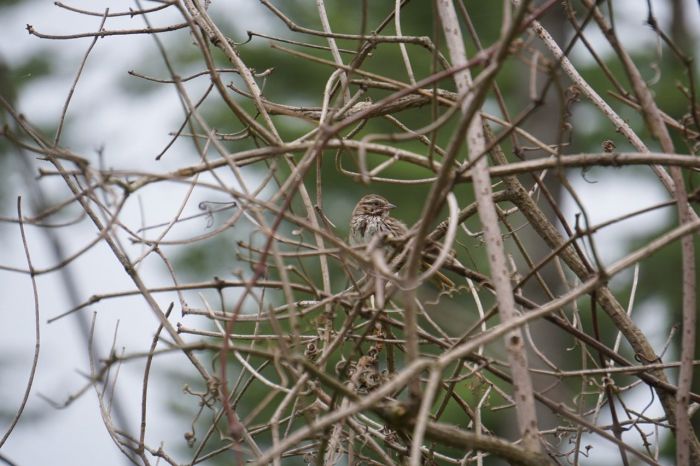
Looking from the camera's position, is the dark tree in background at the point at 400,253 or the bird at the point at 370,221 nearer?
the dark tree in background at the point at 400,253

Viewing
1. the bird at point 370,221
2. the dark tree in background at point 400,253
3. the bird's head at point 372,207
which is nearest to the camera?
the dark tree in background at point 400,253

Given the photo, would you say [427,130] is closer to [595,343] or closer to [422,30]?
[595,343]

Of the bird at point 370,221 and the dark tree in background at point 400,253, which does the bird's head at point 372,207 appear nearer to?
the bird at point 370,221

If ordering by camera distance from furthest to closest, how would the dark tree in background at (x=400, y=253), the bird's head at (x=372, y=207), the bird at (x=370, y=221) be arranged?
the bird's head at (x=372, y=207), the bird at (x=370, y=221), the dark tree in background at (x=400, y=253)

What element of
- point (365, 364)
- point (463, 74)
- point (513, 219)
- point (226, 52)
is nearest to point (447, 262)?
point (365, 364)

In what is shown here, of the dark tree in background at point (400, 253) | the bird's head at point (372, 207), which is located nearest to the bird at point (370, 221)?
the bird's head at point (372, 207)

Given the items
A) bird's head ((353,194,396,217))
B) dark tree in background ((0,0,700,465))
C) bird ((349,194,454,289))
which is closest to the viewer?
dark tree in background ((0,0,700,465))

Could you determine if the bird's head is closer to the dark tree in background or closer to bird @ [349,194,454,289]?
bird @ [349,194,454,289]

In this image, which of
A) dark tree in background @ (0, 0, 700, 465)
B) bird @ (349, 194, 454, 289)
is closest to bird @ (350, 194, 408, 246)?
bird @ (349, 194, 454, 289)

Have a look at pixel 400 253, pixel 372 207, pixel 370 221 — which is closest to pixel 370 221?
pixel 370 221

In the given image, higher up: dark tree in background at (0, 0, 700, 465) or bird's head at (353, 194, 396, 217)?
bird's head at (353, 194, 396, 217)

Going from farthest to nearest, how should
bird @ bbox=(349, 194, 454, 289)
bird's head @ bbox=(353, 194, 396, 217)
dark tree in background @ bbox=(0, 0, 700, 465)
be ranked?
1. bird's head @ bbox=(353, 194, 396, 217)
2. bird @ bbox=(349, 194, 454, 289)
3. dark tree in background @ bbox=(0, 0, 700, 465)

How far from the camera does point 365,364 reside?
Result: 2949mm

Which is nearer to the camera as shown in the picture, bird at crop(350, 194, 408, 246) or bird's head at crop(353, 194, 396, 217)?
bird at crop(350, 194, 408, 246)
